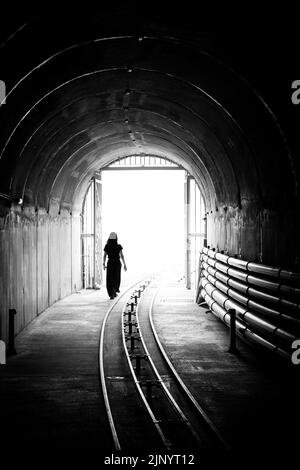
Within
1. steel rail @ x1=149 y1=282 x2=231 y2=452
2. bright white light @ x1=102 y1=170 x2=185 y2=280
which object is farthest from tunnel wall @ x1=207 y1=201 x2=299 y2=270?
bright white light @ x1=102 y1=170 x2=185 y2=280

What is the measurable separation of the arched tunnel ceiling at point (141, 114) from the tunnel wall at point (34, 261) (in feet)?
2.02

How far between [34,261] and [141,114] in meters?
4.43

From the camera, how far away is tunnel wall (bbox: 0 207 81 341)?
10641 millimetres

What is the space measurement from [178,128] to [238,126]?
14.7 feet

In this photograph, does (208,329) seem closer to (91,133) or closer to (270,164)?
(270,164)

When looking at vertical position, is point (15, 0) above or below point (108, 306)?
above

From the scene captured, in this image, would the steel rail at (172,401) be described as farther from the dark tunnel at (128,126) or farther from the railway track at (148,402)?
the dark tunnel at (128,126)

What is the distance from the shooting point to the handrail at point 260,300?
8000mm

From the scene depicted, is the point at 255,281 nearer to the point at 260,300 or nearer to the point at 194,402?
the point at 260,300

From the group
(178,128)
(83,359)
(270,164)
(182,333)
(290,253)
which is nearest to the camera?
(290,253)

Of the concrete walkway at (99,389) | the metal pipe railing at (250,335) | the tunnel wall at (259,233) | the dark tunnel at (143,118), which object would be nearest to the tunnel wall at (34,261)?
the dark tunnel at (143,118)

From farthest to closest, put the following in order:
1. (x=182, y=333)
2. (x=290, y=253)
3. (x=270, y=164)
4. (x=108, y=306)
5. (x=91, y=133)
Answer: (x=108, y=306) < (x=91, y=133) < (x=182, y=333) < (x=270, y=164) < (x=290, y=253)

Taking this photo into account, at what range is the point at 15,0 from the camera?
20.3 feet
